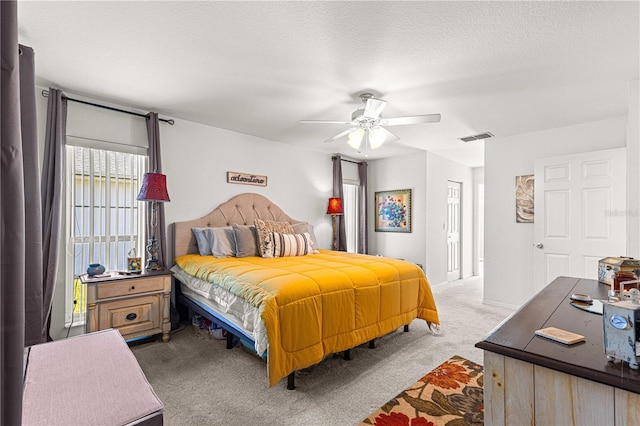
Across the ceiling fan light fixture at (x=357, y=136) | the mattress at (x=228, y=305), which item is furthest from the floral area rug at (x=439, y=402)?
the ceiling fan light fixture at (x=357, y=136)

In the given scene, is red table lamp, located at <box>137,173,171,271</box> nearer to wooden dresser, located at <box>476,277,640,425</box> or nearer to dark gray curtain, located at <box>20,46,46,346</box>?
dark gray curtain, located at <box>20,46,46,346</box>

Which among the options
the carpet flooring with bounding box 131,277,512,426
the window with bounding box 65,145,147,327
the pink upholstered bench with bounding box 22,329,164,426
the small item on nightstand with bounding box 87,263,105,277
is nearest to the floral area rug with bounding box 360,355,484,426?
the carpet flooring with bounding box 131,277,512,426

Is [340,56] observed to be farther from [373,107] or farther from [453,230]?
[453,230]

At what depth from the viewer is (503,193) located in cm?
439

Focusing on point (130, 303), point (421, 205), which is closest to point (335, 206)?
point (421, 205)

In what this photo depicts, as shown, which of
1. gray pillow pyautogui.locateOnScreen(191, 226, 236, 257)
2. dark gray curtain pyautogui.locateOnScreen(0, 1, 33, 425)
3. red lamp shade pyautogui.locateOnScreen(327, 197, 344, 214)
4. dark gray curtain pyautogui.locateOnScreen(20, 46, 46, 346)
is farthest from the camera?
red lamp shade pyautogui.locateOnScreen(327, 197, 344, 214)

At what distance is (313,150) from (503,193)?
299 centimetres

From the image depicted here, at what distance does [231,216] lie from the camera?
4094 millimetres

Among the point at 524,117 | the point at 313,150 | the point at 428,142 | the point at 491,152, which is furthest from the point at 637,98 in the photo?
the point at 313,150

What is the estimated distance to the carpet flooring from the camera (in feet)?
6.37

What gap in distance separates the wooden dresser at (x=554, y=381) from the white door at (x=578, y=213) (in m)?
3.08

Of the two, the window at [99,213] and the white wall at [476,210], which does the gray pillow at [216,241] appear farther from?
the white wall at [476,210]

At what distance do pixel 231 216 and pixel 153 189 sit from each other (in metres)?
1.15

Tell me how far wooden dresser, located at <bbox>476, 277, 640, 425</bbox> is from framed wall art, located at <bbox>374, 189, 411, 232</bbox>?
4290 mm
